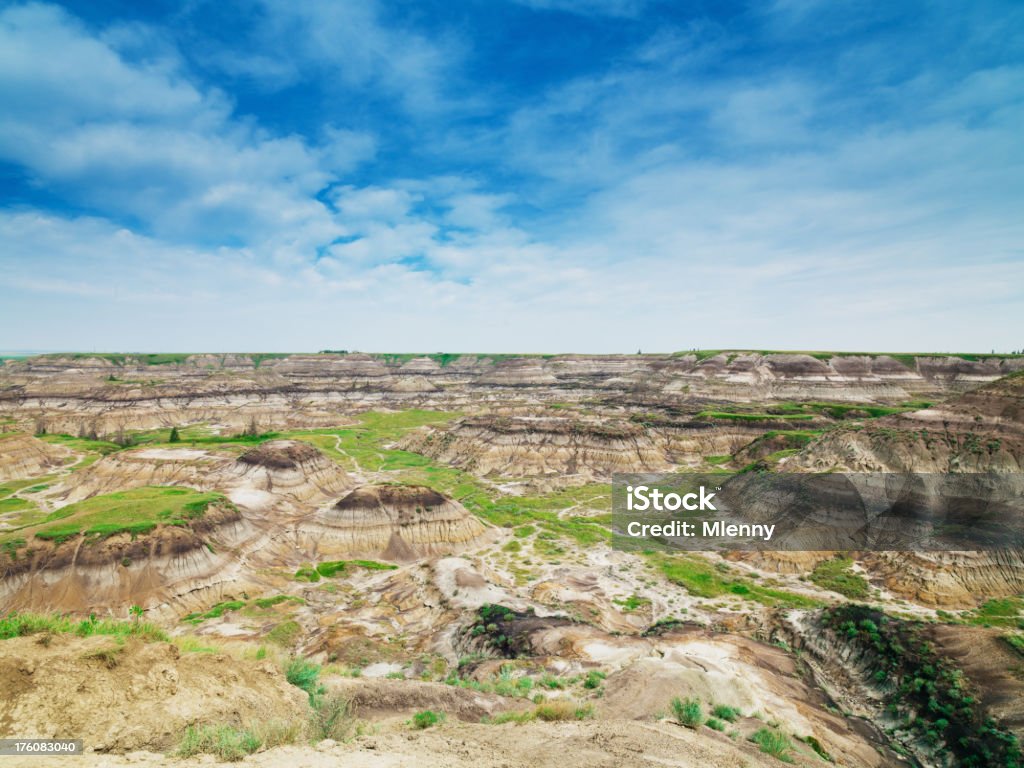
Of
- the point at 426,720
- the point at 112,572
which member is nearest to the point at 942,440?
the point at 426,720

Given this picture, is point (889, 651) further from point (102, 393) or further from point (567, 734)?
point (102, 393)

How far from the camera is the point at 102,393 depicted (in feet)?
389

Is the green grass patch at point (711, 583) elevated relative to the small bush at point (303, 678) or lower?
lower

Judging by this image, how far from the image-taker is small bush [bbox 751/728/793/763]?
43.4ft

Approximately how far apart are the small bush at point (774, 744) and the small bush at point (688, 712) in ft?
5.67

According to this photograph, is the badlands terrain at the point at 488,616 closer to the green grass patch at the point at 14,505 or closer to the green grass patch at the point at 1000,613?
the green grass patch at the point at 1000,613

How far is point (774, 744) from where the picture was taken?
13.5 meters

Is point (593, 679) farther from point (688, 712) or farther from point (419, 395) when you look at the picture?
point (419, 395)

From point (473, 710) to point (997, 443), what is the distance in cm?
5383

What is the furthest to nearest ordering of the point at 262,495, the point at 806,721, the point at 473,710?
the point at 262,495, the point at 806,721, the point at 473,710

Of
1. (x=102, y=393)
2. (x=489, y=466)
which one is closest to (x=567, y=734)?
(x=489, y=466)

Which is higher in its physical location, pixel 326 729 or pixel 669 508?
pixel 326 729

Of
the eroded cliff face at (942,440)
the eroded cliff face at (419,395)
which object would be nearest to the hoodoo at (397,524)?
the eroded cliff face at (942,440)

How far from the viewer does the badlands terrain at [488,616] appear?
10.2m
